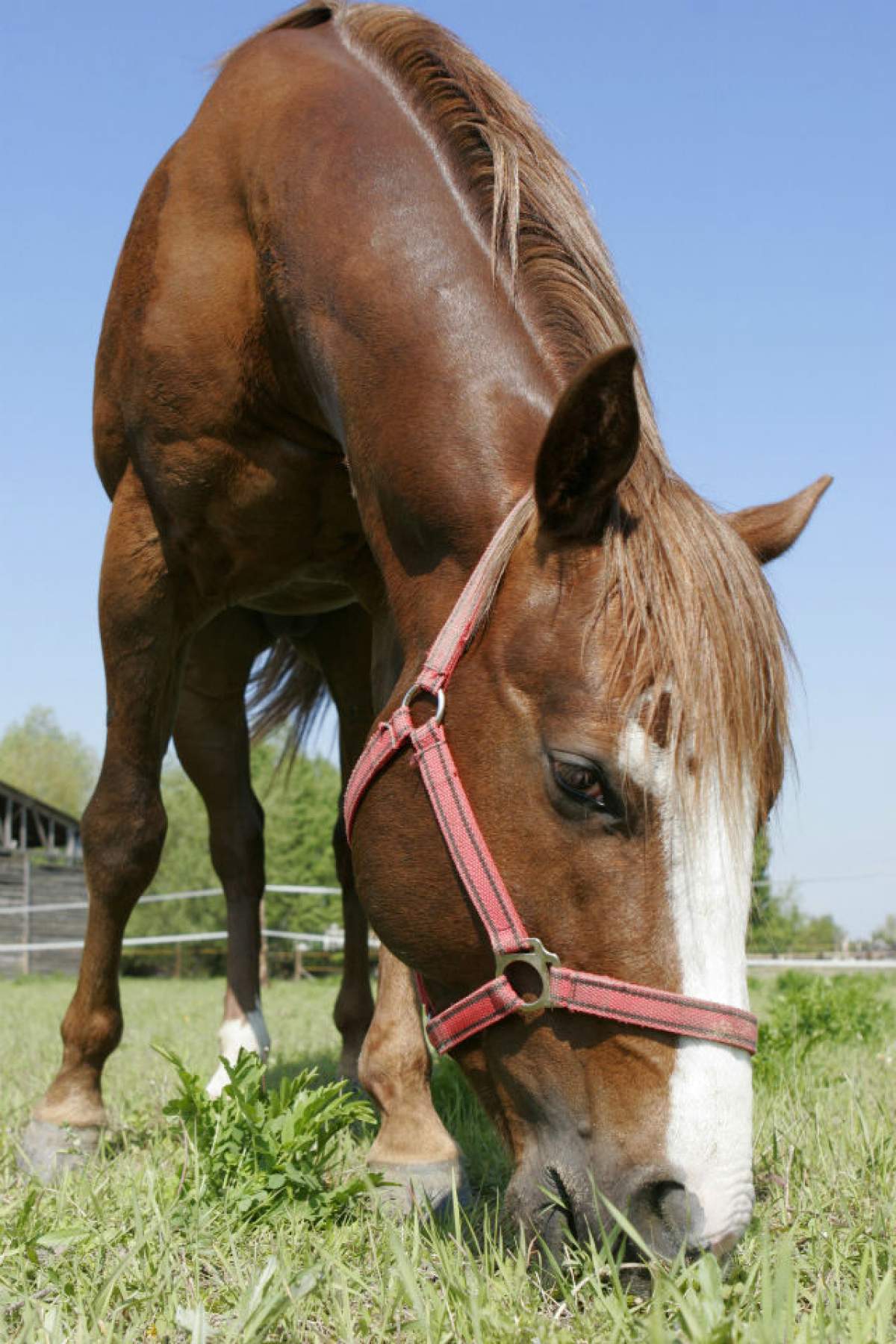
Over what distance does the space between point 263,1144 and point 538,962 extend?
0.87 m

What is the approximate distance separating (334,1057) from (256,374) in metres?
3.32

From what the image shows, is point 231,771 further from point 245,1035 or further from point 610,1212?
point 610,1212

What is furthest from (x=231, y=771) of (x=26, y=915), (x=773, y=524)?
(x=26, y=915)

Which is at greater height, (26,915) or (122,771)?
(122,771)

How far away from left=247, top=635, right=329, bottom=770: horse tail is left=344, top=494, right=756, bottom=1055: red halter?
10.2 feet

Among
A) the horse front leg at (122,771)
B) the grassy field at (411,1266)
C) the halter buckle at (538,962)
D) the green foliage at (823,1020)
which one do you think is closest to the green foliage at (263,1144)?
the grassy field at (411,1266)

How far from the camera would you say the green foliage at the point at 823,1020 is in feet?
14.9

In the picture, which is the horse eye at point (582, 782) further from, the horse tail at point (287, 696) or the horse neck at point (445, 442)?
the horse tail at point (287, 696)

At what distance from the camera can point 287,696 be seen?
5590 mm

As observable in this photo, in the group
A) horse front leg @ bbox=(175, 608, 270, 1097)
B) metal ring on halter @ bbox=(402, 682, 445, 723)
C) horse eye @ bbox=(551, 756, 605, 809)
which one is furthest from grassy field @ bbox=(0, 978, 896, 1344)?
horse front leg @ bbox=(175, 608, 270, 1097)

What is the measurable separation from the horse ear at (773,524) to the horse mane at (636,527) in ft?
0.91

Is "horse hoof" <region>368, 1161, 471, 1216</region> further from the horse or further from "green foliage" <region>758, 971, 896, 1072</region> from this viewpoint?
"green foliage" <region>758, 971, 896, 1072</region>

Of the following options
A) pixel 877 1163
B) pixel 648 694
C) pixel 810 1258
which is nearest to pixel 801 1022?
pixel 877 1163

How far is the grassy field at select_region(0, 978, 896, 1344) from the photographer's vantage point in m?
1.67
